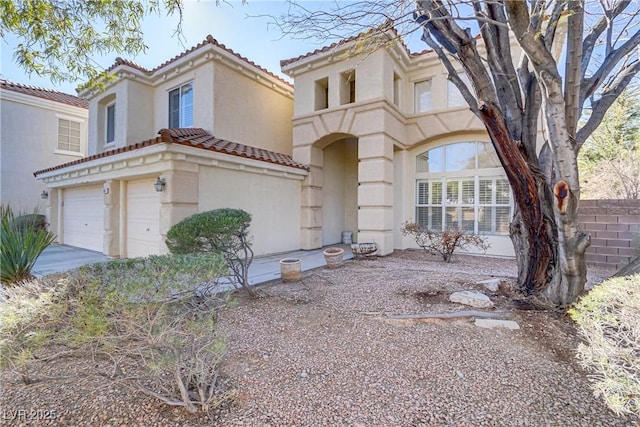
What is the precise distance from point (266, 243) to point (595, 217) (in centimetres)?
968

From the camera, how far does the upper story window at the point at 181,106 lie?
37.3 ft

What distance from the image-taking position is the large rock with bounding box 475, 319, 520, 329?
4.12m

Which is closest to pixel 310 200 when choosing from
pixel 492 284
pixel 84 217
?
pixel 492 284

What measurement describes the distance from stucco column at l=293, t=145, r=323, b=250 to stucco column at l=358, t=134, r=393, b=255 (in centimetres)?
199

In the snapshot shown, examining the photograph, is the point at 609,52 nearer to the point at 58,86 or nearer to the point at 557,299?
the point at 557,299

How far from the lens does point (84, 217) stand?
11414 mm

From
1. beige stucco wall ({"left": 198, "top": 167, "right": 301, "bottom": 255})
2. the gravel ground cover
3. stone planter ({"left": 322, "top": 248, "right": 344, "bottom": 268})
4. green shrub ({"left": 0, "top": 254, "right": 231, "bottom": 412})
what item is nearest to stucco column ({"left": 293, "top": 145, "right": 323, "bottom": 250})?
beige stucco wall ({"left": 198, "top": 167, "right": 301, "bottom": 255})

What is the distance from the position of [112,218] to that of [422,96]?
11.7 meters

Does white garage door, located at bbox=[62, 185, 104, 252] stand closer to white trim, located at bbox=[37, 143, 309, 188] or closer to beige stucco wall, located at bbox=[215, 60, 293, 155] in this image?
white trim, located at bbox=[37, 143, 309, 188]

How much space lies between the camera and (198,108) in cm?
1065

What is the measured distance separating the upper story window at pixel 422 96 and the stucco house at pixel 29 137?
53.3 feet

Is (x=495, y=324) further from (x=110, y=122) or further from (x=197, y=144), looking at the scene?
(x=110, y=122)

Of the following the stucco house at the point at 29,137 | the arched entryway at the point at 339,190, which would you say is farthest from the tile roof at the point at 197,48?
the stucco house at the point at 29,137

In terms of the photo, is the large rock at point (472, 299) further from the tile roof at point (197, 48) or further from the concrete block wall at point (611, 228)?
the tile roof at point (197, 48)
